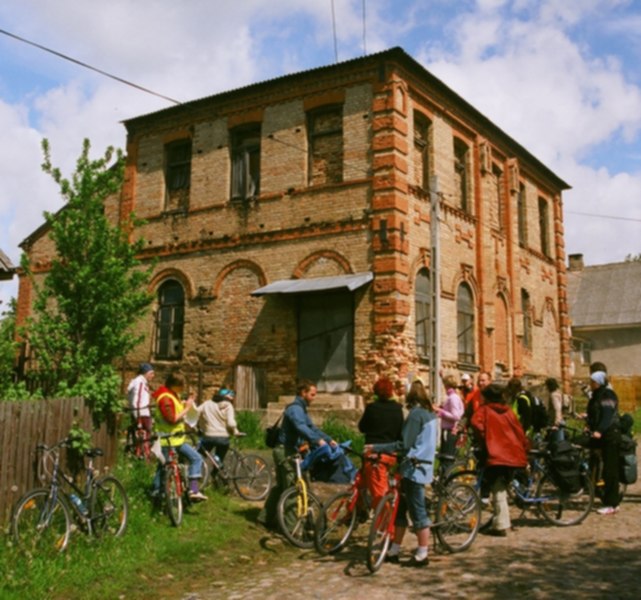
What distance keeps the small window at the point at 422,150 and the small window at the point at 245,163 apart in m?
4.30

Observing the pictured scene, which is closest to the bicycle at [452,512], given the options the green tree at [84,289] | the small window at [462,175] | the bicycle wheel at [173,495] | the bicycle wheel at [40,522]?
the bicycle wheel at [173,495]

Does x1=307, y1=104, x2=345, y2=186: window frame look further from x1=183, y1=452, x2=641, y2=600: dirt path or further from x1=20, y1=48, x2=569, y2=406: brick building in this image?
x1=183, y1=452, x2=641, y2=600: dirt path

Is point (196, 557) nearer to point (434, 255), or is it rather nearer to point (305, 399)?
point (305, 399)

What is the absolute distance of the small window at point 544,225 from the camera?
26391 mm

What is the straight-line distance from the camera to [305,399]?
29.9 ft

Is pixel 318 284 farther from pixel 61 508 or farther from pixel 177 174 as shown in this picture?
pixel 61 508

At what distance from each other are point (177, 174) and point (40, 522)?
15162mm

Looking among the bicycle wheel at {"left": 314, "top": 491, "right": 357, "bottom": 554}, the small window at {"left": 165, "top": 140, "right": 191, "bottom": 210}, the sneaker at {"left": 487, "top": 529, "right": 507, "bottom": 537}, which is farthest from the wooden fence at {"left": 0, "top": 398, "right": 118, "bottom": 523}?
the small window at {"left": 165, "top": 140, "right": 191, "bottom": 210}

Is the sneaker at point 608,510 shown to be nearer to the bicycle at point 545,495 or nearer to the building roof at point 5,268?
the bicycle at point 545,495

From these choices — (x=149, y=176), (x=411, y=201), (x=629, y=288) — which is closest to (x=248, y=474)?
(x=411, y=201)

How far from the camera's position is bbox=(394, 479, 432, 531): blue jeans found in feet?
24.1

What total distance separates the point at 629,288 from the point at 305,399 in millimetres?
35633

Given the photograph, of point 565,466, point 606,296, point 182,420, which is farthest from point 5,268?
point 606,296

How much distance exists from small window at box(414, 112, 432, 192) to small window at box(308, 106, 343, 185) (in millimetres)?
2050
